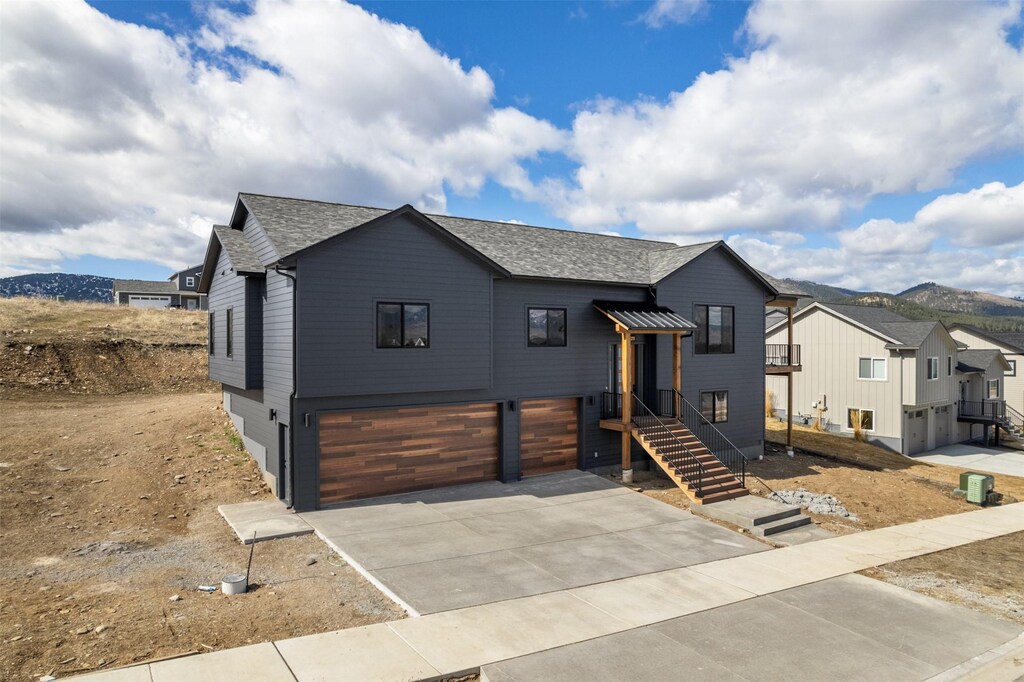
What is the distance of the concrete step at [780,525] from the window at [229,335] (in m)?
14.6

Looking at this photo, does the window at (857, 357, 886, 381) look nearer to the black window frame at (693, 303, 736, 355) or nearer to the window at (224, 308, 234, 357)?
the black window frame at (693, 303, 736, 355)

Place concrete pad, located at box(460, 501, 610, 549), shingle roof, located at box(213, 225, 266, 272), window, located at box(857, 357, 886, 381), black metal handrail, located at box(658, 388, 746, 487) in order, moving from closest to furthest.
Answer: concrete pad, located at box(460, 501, 610, 549), shingle roof, located at box(213, 225, 266, 272), black metal handrail, located at box(658, 388, 746, 487), window, located at box(857, 357, 886, 381)

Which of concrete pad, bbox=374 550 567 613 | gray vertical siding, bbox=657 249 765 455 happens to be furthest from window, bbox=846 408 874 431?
concrete pad, bbox=374 550 567 613

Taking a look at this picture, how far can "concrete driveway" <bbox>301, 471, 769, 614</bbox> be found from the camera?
32.7ft

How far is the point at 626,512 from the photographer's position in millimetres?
14539

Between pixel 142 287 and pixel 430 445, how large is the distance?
65.0 meters

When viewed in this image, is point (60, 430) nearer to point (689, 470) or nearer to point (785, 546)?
point (689, 470)

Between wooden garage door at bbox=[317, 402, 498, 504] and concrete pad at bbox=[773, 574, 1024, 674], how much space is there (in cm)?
868

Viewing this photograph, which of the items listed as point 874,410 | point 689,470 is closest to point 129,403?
point 689,470

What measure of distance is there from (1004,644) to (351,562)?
9958mm

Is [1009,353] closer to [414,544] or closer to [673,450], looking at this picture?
[673,450]

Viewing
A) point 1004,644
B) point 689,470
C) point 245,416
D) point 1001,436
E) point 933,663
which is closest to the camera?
point 933,663

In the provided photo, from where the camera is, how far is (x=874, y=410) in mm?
29594

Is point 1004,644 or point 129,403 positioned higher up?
point 129,403
